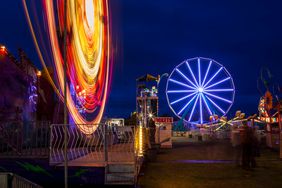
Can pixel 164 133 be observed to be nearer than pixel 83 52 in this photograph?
No

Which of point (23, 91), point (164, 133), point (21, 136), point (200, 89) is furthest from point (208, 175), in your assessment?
point (200, 89)

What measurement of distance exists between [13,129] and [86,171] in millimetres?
2841

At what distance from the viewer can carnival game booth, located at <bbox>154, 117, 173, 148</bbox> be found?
960 inches

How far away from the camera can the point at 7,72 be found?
13.5 meters

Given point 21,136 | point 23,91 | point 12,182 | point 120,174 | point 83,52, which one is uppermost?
point 83,52

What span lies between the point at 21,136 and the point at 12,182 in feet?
12.9

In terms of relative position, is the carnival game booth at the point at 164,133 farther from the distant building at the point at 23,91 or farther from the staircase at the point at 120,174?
the staircase at the point at 120,174

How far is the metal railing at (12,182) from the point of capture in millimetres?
6969

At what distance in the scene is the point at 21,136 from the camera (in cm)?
1084

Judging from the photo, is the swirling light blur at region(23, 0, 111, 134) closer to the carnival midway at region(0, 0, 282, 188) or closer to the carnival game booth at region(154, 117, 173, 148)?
the carnival midway at region(0, 0, 282, 188)

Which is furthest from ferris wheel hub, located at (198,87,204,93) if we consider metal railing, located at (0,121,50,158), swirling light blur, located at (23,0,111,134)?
metal railing, located at (0,121,50,158)

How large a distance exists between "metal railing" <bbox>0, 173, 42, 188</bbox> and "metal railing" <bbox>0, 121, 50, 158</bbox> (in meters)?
3.61

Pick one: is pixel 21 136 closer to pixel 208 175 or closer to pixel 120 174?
pixel 120 174

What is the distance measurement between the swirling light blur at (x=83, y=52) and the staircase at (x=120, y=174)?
4.59 ft
